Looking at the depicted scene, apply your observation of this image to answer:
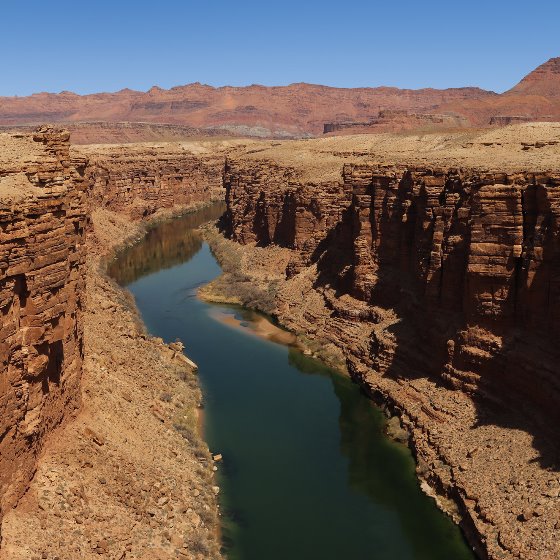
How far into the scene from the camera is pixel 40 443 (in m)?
18.9

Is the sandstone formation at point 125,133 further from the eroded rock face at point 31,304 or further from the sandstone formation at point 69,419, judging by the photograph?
the eroded rock face at point 31,304

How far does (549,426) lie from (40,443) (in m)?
18.2

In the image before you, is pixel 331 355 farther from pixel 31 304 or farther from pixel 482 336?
pixel 31 304

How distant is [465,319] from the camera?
29453 mm

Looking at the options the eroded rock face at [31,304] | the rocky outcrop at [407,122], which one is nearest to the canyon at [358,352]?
the eroded rock face at [31,304]

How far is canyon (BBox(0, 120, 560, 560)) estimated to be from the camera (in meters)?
17.4

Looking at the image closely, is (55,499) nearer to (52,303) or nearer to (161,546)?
(161,546)

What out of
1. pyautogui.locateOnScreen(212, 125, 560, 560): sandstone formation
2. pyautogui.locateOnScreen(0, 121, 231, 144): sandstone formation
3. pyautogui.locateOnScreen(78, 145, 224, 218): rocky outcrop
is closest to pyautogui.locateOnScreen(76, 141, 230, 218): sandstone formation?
pyautogui.locateOnScreen(78, 145, 224, 218): rocky outcrop

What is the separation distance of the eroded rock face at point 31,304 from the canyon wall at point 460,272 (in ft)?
57.3

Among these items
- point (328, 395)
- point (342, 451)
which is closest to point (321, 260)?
point (328, 395)

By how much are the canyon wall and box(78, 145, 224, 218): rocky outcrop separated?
42350mm

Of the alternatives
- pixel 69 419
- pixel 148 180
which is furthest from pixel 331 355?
pixel 148 180

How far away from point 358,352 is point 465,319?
8.83m

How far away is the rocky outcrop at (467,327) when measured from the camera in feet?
76.2
